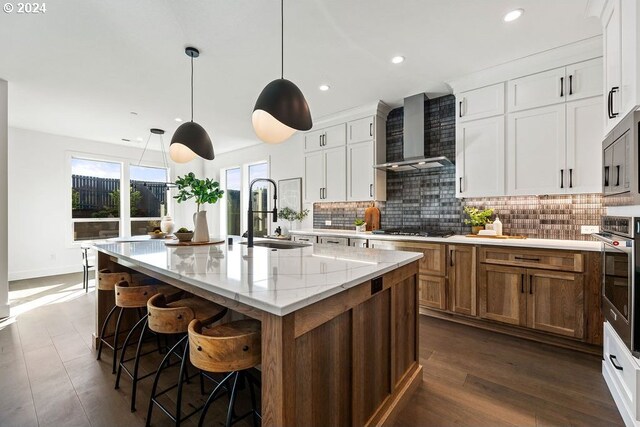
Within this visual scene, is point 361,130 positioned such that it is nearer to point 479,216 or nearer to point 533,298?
point 479,216

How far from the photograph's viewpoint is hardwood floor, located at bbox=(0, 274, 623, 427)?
1.68 meters

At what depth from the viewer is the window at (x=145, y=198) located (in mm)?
6531

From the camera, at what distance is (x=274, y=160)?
227 inches

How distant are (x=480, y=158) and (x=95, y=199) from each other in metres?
7.24

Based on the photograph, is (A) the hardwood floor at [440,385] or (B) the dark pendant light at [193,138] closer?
(A) the hardwood floor at [440,385]

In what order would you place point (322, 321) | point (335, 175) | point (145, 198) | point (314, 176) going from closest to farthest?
1. point (322, 321)
2. point (335, 175)
3. point (314, 176)
4. point (145, 198)

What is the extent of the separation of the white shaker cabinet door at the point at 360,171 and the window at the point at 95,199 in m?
5.45

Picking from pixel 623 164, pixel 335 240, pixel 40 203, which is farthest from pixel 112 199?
pixel 623 164

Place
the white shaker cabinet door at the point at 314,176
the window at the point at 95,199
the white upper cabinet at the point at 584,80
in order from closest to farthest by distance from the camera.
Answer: the white upper cabinet at the point at 584,80 < the white shaker cabinet door at the point at 314,176 < the window at the point at 95,199

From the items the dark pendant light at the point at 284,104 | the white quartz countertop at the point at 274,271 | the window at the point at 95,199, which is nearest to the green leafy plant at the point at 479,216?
the white quartz countertop at the point at 274,271

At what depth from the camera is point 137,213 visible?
659 centimetres

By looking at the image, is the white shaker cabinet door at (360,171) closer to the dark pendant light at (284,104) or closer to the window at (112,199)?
the dark pendant light at (284,104)

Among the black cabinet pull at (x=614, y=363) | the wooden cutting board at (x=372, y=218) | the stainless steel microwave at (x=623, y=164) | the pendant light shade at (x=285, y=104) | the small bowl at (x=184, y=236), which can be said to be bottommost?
the black cabinet pull at (x=614, y=363)

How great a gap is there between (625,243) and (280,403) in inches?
84.6
